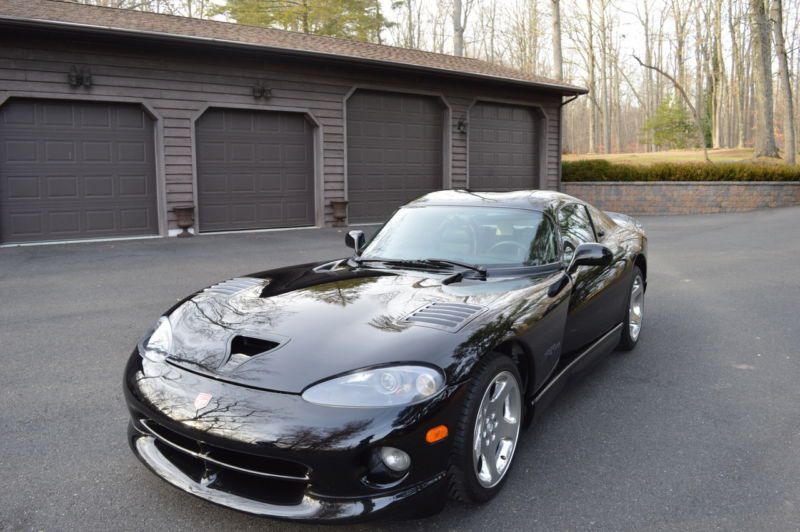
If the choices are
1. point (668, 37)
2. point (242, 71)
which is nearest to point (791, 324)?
point (242, 71)

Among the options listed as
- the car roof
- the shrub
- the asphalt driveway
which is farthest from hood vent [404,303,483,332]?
the shrub

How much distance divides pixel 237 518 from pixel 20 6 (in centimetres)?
1232

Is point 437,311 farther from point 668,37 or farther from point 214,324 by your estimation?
point 668,37

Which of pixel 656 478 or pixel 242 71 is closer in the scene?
pixel 656 478

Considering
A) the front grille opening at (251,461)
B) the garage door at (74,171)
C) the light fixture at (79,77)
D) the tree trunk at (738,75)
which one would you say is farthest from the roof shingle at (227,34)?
the tree trunk at (738,75)

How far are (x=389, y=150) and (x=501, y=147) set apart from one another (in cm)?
386

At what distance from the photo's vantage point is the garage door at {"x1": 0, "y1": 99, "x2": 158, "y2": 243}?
436 inches

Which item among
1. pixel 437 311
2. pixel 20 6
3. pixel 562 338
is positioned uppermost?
pixel 20 6

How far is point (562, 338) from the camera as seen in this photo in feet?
12.0

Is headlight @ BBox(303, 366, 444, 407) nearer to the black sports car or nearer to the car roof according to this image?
the black sports car

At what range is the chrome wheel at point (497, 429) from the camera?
2762 millimetres

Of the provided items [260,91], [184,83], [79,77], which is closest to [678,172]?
[260,91]

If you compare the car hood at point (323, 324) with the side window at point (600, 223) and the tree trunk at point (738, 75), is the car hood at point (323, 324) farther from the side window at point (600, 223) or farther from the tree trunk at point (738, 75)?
the tree trunk at point (738, 75)

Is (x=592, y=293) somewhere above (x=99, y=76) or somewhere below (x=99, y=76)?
below
